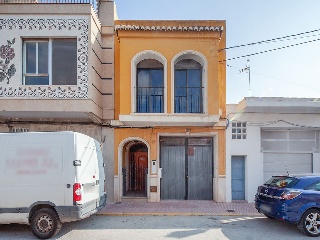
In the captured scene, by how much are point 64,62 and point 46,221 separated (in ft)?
18.4

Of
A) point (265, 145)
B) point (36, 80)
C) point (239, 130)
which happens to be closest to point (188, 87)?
point (239, 130)

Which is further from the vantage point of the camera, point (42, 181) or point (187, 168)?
point (187, 168)

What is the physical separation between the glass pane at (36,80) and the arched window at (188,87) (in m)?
5.03

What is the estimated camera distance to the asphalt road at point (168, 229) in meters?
6.70

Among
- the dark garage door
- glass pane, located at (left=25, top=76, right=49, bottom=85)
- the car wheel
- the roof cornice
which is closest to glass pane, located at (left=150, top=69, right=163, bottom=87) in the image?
the roof cornice

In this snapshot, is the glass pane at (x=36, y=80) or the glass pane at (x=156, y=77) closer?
the glass pane at (x=36, y=80)

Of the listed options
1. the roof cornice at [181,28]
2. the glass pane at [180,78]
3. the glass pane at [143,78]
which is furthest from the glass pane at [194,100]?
the roof cornice at [181,28]

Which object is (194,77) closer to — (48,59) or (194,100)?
(194,100)

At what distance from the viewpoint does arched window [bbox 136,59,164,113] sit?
1101 cm

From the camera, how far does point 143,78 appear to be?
444 inches

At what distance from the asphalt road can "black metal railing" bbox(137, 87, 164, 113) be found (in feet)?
14.3

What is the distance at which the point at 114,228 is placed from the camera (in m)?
7.41

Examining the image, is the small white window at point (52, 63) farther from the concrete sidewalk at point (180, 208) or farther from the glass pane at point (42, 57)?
the concrete sidewalk at point (180, 208)

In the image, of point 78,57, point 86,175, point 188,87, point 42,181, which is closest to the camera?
point 42,181
